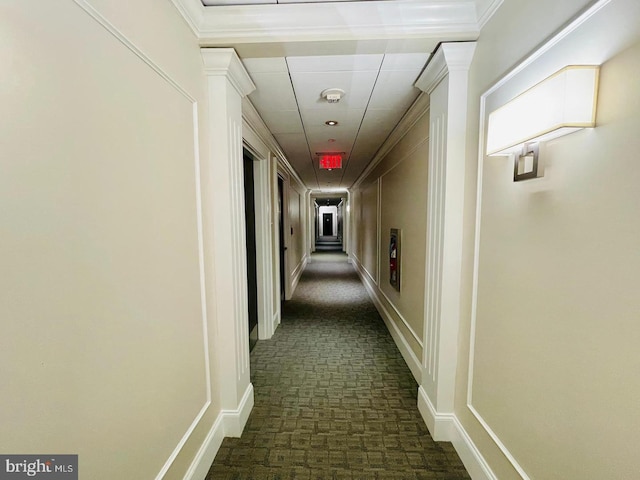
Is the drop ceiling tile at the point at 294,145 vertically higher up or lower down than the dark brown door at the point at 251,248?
higher up

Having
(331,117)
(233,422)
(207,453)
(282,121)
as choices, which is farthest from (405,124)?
(207,453)

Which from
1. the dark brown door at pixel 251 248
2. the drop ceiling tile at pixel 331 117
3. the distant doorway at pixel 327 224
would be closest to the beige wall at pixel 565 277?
the drop ceiling tile at pixel 331 117

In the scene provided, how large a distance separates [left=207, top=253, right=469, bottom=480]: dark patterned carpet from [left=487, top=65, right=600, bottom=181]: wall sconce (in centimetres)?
178

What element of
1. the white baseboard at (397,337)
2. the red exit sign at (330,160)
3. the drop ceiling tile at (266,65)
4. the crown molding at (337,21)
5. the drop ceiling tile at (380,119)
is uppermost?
the crown molding at (337,21)

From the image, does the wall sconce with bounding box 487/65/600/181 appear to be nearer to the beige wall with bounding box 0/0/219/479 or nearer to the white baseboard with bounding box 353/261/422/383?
the beige wall with bounding box 0/0/219/479

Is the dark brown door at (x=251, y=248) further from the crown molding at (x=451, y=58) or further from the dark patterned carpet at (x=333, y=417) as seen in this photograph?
the crown molding at (x=451, y=58)

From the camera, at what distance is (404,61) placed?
68.9 inches

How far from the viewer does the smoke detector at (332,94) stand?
211cm

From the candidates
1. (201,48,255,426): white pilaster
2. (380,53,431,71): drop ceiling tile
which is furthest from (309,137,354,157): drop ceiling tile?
(201,48,255,426): white pilaster

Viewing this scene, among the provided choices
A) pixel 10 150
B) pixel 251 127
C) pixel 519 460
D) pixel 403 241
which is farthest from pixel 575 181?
pixel 251 127

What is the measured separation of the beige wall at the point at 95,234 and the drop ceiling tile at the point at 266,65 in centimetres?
46

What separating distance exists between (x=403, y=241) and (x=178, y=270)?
237 cm

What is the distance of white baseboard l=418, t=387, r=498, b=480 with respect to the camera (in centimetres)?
146

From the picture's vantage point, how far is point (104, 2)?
2.89 ft
